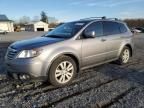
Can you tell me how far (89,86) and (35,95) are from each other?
142cm

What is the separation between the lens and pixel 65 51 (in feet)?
17.7

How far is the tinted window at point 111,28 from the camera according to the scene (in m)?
6.89

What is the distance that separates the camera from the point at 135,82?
571 centimetres

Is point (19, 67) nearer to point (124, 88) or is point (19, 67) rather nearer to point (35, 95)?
point (35, 95)

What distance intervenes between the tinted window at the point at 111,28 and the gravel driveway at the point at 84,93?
138cm

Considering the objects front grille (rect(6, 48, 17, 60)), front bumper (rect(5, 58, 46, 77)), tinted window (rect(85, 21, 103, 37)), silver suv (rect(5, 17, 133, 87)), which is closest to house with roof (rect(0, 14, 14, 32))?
silver suv (rect(5, 17, 133, 87))

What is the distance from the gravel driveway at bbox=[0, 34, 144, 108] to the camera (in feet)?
14.2

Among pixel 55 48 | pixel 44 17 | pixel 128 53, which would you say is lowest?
pixel 128 53

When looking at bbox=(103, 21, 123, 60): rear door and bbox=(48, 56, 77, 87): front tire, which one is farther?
bbox=(103, 21, 123, 60): rear door

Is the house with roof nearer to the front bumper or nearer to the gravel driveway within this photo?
the gravel driveway

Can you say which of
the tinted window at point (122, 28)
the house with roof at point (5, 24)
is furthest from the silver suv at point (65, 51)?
the house with roof at point (5, 24)

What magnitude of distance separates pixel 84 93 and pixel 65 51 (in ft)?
3.95

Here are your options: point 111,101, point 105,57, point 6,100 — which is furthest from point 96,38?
point 6,100

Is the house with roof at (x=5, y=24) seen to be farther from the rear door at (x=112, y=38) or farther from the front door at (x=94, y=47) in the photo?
the front door at (x=94, y=47)
